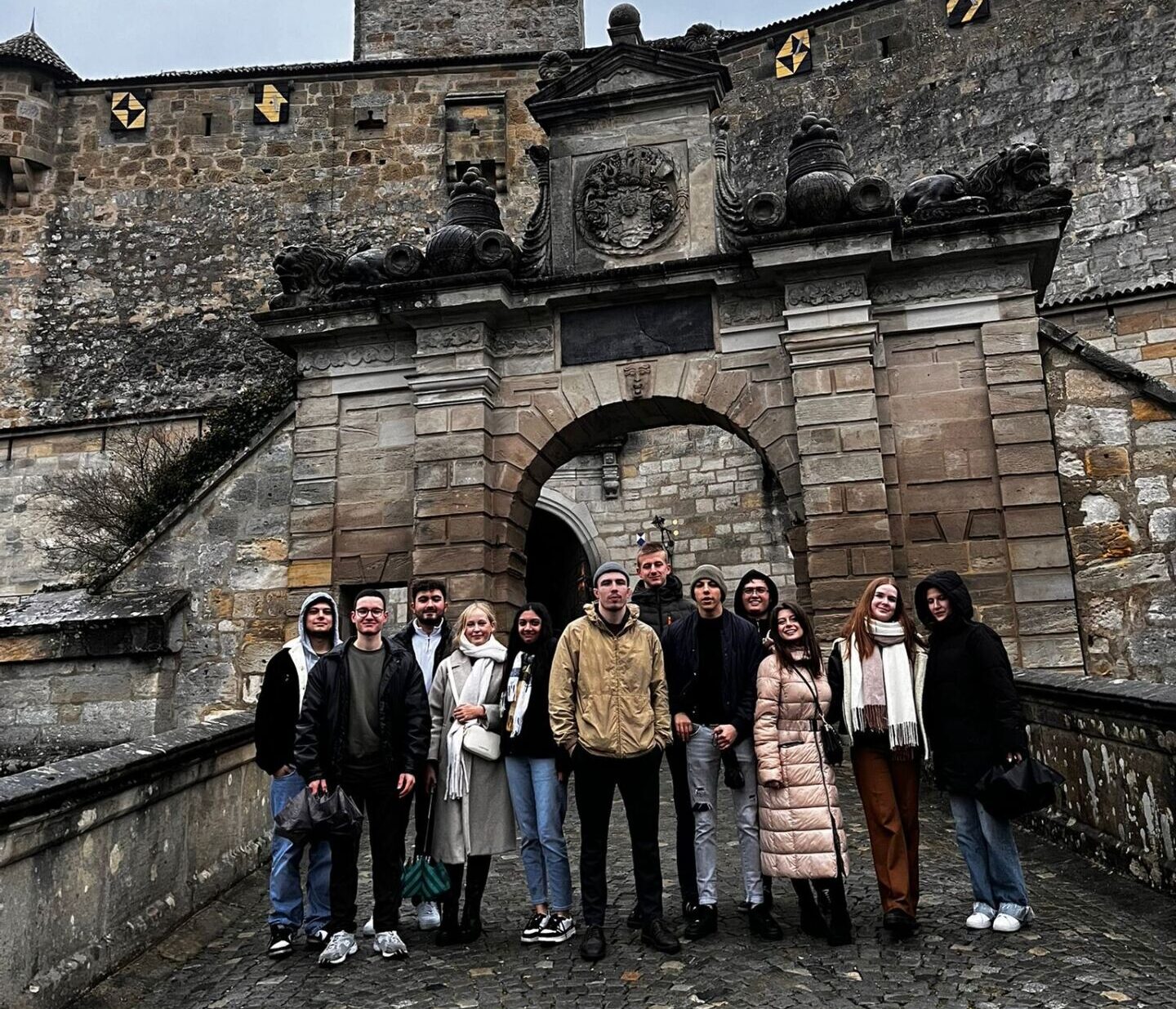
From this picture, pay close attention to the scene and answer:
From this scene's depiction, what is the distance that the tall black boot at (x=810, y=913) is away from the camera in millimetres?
4121

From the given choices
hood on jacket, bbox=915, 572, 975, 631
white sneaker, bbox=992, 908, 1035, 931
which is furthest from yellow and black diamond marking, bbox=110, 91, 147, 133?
white sneaker, bbox=992, 908, 1035, 931

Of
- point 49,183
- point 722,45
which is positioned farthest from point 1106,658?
point 49,183

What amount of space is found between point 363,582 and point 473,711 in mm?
4987

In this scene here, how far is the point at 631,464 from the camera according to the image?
56.3ft

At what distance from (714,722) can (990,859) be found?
128 cm

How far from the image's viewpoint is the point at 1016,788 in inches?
153

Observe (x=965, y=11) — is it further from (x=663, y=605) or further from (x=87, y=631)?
(x=87, y=631)

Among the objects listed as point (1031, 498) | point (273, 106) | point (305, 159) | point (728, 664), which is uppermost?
point (273, 106)

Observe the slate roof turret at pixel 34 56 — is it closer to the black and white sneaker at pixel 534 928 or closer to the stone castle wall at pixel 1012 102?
the stone castle wall at pixel 1012 102

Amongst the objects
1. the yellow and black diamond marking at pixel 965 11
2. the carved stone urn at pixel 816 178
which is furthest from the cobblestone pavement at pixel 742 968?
the yellow and black diamond marking at pixel 965 11

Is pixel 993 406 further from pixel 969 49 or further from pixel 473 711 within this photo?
pixel 969 49

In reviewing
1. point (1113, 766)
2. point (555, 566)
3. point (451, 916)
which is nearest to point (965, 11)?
point (555, 566)

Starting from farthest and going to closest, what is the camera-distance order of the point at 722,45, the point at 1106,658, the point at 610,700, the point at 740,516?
1. the point at 722,45
2. the point at 740,516
3. the point at 1106,658
4. the point at 610,700

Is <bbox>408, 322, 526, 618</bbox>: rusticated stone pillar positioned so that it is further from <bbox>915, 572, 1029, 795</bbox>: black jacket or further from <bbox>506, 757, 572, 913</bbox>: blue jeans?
<bbox>915, 572, 1029, 795</bbox>: black jacket
